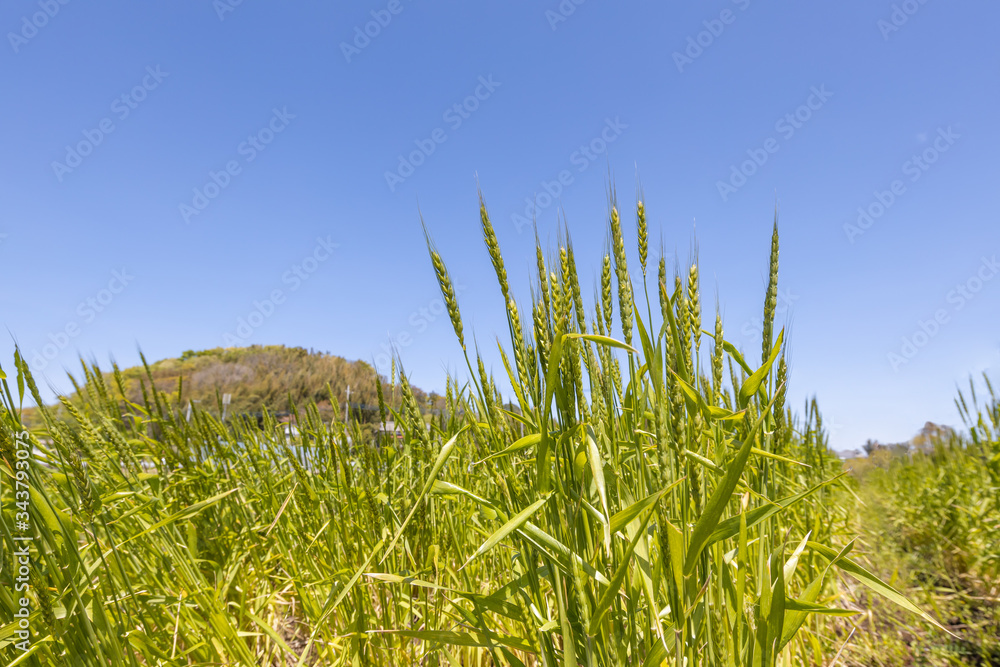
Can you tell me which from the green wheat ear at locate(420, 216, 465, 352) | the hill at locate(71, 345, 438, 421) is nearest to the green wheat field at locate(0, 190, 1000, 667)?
the green wheat ear at locate(420, 216, 465, 352)

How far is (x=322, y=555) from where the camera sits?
6.04ft

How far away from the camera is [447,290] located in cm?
96

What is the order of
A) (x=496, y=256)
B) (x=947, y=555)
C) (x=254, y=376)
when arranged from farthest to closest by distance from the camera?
(x=254, y=376) < (x=947, y=555) < (x=496, y=256)

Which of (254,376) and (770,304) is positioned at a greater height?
(254,376)

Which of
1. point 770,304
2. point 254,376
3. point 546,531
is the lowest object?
point 546,531

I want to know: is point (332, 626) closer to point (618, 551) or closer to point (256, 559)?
point (256, 559)

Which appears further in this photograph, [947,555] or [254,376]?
[254,376]

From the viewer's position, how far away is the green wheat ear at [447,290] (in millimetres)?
943

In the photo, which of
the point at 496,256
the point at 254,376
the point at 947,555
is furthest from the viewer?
the point at 254,376

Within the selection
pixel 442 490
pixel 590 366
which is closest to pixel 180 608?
pixel 442 490

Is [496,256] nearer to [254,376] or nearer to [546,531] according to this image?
[546,531]

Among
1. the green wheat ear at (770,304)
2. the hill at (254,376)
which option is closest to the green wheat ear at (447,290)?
the green wheat ear at (770,304)

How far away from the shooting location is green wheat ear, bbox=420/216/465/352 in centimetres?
94

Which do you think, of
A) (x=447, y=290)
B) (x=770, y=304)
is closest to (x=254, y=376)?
(x=447, y=290)
